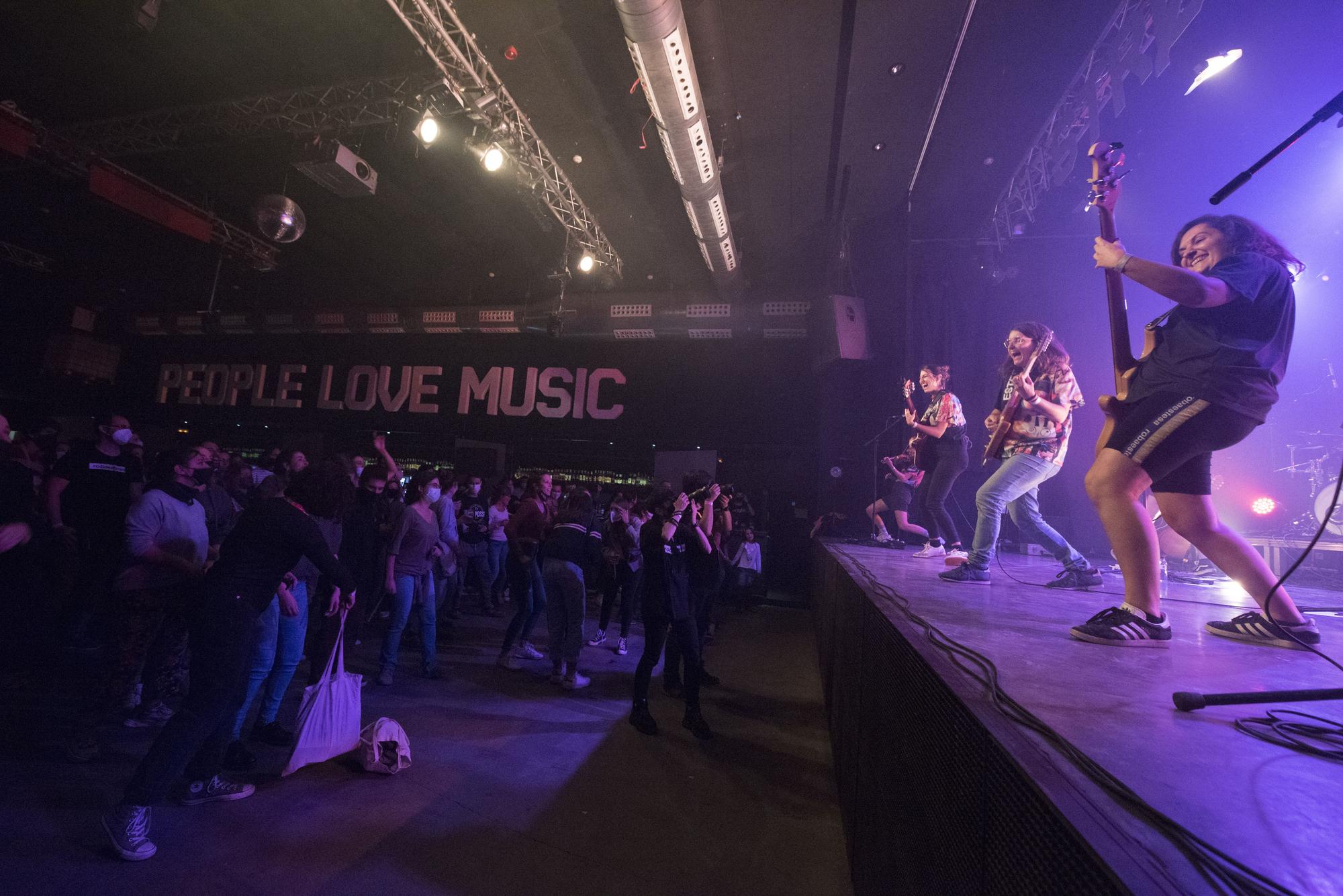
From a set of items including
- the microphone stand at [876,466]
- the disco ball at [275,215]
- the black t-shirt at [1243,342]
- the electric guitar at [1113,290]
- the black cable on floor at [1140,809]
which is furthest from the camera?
the microphone stand at [876,466]

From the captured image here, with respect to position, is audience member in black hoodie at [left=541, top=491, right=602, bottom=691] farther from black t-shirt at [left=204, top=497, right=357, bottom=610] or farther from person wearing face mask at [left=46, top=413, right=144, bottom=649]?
person wearing face mask at [left=46, top=413, right=144, bottom=649]

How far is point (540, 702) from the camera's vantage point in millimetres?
3918

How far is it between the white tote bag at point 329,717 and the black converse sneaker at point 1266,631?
143 inches

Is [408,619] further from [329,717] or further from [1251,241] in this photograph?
[1251,241]

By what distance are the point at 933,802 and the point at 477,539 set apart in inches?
244

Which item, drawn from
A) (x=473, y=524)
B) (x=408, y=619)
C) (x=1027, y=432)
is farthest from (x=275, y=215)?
(x=1027, y=432)

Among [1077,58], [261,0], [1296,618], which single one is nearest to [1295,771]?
[1296,618]

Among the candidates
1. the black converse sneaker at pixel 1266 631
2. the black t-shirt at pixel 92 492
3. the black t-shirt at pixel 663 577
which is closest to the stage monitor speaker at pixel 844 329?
the black t-shirt at pixel 663 577

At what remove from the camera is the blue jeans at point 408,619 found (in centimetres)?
409

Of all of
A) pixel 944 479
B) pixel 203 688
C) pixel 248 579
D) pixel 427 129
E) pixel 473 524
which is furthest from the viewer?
pixel 473 524

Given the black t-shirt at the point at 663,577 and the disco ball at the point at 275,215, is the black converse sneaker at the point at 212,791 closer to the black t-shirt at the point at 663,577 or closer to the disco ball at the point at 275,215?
the black t-shirt at the point at 663,577

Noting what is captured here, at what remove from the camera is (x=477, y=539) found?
21.8 feet

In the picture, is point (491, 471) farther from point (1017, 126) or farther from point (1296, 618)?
point (1296, 618)

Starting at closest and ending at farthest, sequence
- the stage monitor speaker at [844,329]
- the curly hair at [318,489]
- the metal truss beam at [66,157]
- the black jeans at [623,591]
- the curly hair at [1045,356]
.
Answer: the curly hair at [318,489]
the curly hair at [1045,356]
the black jeans at [623,591]
the metal truss beam at [66,157]
the stage monitor speaker at [844,329]
